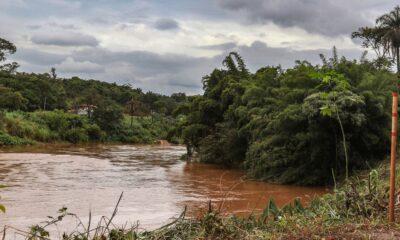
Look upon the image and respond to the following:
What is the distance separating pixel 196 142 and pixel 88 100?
1304 inches

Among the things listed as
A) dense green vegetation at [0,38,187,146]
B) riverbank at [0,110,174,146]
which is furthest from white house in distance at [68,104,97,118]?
riverbank at [0,110,174,146]

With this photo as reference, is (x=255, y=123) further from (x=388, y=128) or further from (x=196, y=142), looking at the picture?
(x=196, y=142)

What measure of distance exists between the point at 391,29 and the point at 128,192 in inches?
825

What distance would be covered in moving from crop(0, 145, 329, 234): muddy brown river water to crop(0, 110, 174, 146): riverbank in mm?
17969

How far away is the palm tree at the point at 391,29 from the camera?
28.5 m

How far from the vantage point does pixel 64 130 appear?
46.1 m

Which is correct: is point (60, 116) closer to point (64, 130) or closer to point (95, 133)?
point (64, 130)

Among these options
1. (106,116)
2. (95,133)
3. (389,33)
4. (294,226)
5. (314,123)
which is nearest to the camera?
(294,226)

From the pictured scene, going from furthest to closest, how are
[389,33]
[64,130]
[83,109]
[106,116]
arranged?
1. [83,109]
2. [106,116]
3. [64,130]
4. [389,33]

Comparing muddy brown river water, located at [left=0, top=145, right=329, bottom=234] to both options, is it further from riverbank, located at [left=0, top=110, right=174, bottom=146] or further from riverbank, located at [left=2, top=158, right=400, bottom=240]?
riverbank, located at [left=0, top=110, right=174, bottom=146]

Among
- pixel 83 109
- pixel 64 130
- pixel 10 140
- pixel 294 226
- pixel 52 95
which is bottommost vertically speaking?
pixel 10 140

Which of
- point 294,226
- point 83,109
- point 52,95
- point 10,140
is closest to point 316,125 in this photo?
point 294,226

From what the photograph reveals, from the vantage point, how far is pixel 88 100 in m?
56.2

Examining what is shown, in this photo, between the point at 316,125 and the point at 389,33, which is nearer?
the point at 316,125
